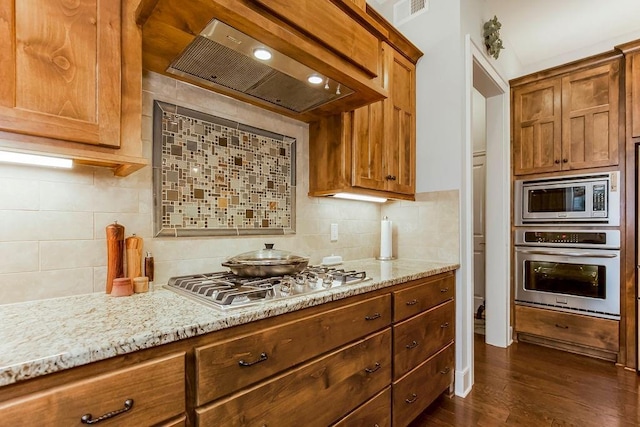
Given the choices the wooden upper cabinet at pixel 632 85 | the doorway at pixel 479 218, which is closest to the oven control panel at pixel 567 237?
the doorway at pixel 479 218

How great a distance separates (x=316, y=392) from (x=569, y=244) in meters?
2.89

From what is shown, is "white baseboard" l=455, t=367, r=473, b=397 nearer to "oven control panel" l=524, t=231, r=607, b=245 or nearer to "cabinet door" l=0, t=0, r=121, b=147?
"oven control panel" l=524, t=231, r=607, b=245

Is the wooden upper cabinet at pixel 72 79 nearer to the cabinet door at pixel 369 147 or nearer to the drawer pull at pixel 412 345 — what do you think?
the cabinet door at pixel 369 147

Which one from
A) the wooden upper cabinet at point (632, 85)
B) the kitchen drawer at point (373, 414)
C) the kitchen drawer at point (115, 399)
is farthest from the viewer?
the wooden upper cabinet at point (632, 85)

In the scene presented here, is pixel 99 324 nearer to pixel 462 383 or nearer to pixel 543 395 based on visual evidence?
pixel 462 383

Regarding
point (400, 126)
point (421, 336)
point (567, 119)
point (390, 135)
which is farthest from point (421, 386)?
point (567, 119)

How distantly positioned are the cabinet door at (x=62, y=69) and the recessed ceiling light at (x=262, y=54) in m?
0.47

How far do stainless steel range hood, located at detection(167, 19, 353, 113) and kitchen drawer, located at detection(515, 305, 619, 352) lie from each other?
2.87 meters

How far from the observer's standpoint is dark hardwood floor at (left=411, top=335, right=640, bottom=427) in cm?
195

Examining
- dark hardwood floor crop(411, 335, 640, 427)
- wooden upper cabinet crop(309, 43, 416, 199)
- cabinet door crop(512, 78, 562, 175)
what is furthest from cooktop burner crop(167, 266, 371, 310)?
cabinet door crop(512, 78, 562, 175)

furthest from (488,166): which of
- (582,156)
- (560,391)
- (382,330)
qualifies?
(382,330)

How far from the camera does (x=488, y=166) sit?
10.7 ft

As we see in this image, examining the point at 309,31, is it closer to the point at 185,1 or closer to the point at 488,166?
the point at 185,1

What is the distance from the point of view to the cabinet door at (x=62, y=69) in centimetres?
89
